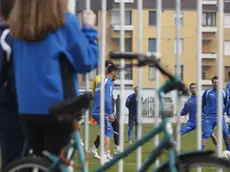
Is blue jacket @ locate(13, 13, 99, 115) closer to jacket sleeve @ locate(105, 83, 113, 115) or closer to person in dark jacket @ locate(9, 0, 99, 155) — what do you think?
person in dark jacket @ locate(9, 0, 99, 155)

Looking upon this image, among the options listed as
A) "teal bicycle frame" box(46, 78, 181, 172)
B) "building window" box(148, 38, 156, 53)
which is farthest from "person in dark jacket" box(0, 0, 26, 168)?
"building window" box(148, 38, 156, 53)

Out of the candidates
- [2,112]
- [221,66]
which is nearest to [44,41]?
[2,112]

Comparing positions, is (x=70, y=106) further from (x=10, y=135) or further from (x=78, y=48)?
(x=10, y=135)

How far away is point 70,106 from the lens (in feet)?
Answer: 12.5

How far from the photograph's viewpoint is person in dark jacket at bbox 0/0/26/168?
4406 mm

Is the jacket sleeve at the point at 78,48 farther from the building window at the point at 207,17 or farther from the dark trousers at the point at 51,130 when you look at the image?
the building window at the point at 207,17

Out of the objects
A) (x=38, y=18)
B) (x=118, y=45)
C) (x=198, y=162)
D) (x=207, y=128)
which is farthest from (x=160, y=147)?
(x=207, y=128)

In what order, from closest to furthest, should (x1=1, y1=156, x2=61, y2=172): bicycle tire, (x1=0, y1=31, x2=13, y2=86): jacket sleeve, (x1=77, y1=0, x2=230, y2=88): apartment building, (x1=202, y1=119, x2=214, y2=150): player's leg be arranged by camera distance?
(x1=1, y1=156, x2=61, y2=172): bicycle tire
(x1=0, y1=31, x2=13, y2=86): jacket sleeve
(x1=77, y1=0, x2=230, y2=88): apartment building
(x1=202, y1=119, x2=214, y2=150): player's leg

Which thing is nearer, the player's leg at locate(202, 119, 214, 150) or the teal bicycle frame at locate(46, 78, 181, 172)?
the teal bicycle frame at locate(46, 78, 181, 172)

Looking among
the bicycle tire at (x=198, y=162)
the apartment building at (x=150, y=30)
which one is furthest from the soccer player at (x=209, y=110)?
the bicycle tire at (x=198, y=162)

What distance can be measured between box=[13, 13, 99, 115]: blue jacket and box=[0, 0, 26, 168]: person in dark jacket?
1.03 feet

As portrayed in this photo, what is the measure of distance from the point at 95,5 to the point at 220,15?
1185 mm

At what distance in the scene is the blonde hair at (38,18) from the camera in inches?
155

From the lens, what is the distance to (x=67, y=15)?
13.4 ft
